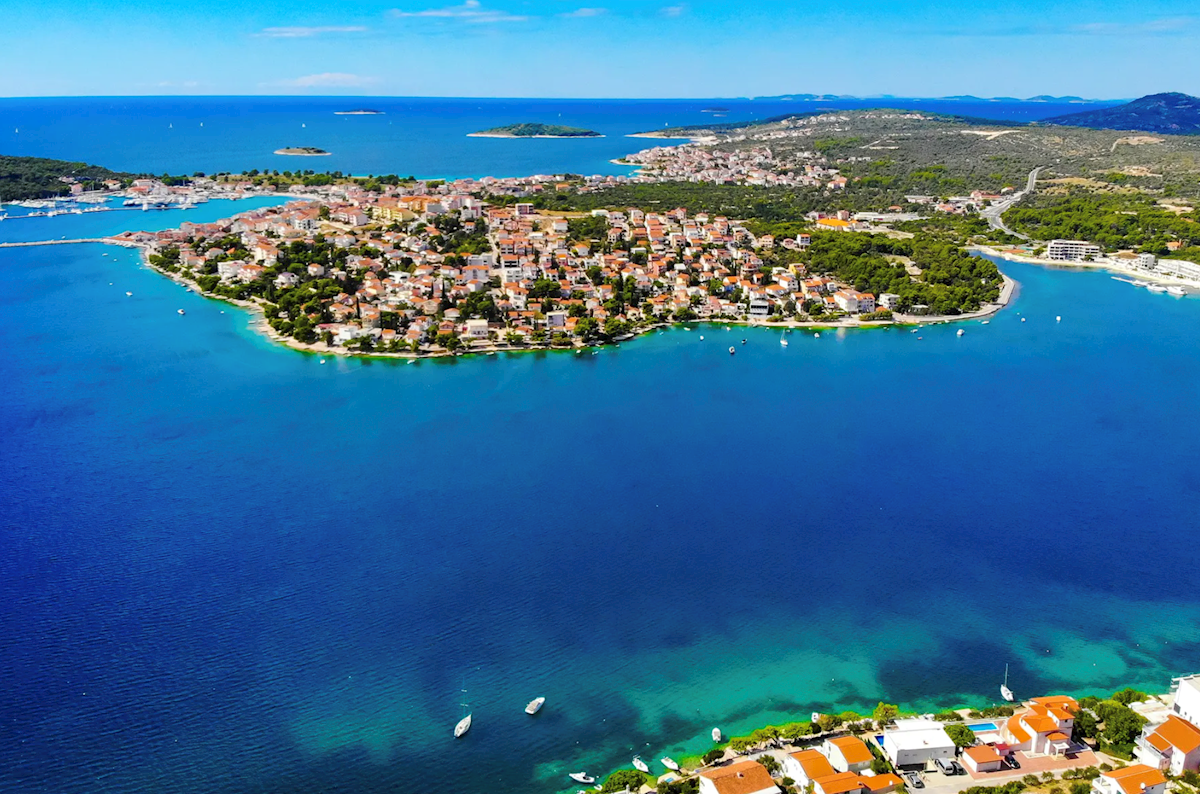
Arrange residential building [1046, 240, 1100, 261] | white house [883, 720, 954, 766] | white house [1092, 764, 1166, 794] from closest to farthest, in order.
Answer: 1. white house [1092, 764, 1166, 794]
2. white house [883, 720, 954, 766]
3. residential building [1046, 240, 1100, 261]

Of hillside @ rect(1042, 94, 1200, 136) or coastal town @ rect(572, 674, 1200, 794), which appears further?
hillside @ rect(1042, 94, 1200, 136)

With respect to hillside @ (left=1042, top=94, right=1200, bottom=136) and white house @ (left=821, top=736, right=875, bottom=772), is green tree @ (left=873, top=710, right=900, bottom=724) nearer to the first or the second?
white house @ (left=821, top=736, right=875, bottom=772)


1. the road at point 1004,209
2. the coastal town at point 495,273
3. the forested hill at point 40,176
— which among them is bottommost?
the coastal town at point 495,273

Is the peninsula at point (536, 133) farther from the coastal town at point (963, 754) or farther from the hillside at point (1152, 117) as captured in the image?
the coastal town at point (963, 754)

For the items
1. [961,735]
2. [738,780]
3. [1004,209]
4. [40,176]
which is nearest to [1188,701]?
[961,735]

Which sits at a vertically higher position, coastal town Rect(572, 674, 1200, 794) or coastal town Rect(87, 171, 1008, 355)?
coastal town Rect(87, 171, 1008, 355)

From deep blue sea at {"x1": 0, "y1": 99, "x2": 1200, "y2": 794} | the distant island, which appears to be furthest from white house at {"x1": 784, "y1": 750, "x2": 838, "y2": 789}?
the distant island

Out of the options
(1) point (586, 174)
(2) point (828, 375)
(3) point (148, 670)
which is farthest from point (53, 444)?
(1) point (586, 174)

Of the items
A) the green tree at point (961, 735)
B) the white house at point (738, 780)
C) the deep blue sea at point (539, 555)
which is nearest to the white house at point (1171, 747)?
the deep blue sea at point (539, 555)
